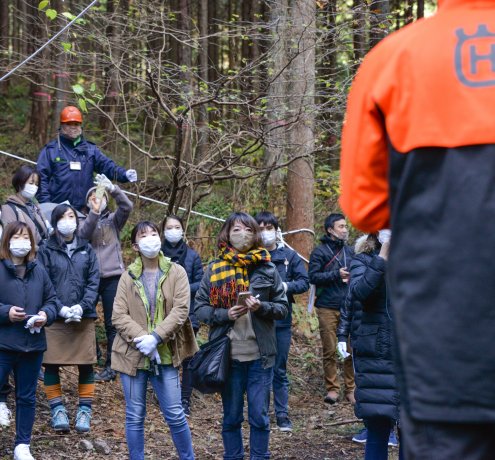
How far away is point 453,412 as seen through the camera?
7.50 feet

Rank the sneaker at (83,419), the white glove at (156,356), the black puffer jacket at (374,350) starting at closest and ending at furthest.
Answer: the black puffer jacket at (374,350) < the white glove at (156,356) < the sneaker at (83,419)

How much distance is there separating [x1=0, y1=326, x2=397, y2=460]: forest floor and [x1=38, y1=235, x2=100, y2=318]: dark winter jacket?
126 centimetres

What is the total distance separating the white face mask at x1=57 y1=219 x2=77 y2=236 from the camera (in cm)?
837

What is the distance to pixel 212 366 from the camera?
6.77 m

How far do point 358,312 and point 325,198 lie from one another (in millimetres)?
8609

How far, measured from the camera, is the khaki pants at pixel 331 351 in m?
10.6

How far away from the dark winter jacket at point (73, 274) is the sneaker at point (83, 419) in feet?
3.10

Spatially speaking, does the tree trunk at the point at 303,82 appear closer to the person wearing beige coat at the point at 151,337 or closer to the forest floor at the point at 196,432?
the forest floor at the point at 196,432

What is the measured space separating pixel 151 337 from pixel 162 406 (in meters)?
0.65

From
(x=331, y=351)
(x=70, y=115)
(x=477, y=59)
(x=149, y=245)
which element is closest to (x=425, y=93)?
(x=477, y=59)

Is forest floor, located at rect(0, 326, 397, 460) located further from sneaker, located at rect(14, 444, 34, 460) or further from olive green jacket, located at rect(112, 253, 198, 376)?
olive green jacket, located at rect(112, 253, 198, 376)

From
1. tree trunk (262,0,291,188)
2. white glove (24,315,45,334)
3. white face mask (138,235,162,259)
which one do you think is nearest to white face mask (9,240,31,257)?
white glove (24,315,45,334)

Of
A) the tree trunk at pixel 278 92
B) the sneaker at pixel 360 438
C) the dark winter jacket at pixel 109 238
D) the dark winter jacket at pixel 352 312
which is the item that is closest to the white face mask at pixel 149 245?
the dark winter jacket at pixel 352 312

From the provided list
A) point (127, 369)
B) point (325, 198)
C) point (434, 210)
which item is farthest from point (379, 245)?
point (325, 198)
